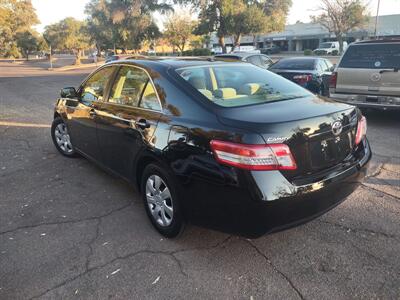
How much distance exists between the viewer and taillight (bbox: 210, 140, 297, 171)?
8.56 ft

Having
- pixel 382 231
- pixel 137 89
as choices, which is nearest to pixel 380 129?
pixel 382 231

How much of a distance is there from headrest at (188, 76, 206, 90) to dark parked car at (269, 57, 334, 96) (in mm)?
7772

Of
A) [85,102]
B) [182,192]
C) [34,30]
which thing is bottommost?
[182,192]

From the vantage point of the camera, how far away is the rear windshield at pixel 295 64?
37.4ft

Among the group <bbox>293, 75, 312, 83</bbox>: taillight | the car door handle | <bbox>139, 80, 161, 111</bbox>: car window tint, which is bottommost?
<bbox>293, 75, 312, 83</bbox>: taillight

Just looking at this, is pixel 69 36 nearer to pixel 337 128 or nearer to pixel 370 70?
pixel 370 70

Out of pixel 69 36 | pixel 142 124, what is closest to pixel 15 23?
pixel 69 36

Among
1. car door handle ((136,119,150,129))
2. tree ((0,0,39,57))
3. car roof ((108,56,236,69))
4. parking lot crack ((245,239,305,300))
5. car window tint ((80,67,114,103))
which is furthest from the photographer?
tree ((0,0,39,57))

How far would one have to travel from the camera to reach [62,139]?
232 inches

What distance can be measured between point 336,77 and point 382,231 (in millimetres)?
5216

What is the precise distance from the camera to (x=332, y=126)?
299cm

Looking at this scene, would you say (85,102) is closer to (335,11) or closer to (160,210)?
(160,210)

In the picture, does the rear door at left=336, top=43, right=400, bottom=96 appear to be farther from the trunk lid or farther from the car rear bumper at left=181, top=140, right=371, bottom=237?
the car rear bumper at left=181, top=140, right=371, bottom=237

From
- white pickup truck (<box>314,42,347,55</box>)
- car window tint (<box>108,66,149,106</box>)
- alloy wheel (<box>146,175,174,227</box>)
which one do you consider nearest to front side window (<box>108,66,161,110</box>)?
car window tint (<box>108,66,149,106</box>)
